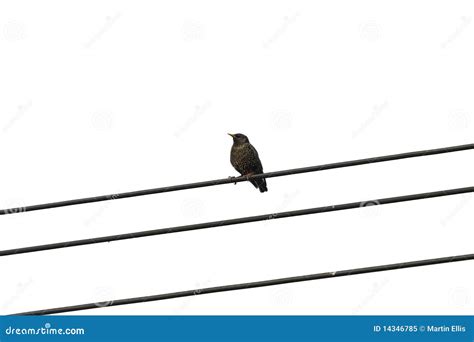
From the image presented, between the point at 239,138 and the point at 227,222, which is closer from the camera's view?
the point at 227,222

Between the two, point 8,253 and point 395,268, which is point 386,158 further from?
point 8,253

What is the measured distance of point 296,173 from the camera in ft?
35.2

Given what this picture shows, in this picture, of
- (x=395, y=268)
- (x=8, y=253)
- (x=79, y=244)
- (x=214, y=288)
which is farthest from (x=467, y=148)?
(x=8, y=253)

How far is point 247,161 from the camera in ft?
51.7

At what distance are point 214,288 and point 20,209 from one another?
81.5 inches

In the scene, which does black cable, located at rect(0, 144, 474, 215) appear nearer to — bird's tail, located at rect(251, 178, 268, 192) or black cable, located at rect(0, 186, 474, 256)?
black cable, located at rect(0, 186, 474, 256)

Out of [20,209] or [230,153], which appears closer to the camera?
[20,209]

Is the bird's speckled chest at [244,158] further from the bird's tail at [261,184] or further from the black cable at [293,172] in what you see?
the black cable at [293,172]

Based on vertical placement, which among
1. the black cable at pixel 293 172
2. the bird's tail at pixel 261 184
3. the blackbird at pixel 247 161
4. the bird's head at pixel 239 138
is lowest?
the black cable at pixel 293 172

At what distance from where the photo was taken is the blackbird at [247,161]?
15734 mm

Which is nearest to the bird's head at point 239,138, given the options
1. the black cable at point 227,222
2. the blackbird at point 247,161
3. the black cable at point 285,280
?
the blackbird at point 247,161

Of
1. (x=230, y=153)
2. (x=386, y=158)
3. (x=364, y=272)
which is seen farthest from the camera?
Answer: (x=230, y=153)

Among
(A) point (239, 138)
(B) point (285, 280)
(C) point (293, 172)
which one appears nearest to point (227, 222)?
(B) point (285, 280)

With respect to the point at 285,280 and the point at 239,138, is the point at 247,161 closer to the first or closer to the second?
the point at 239,138
